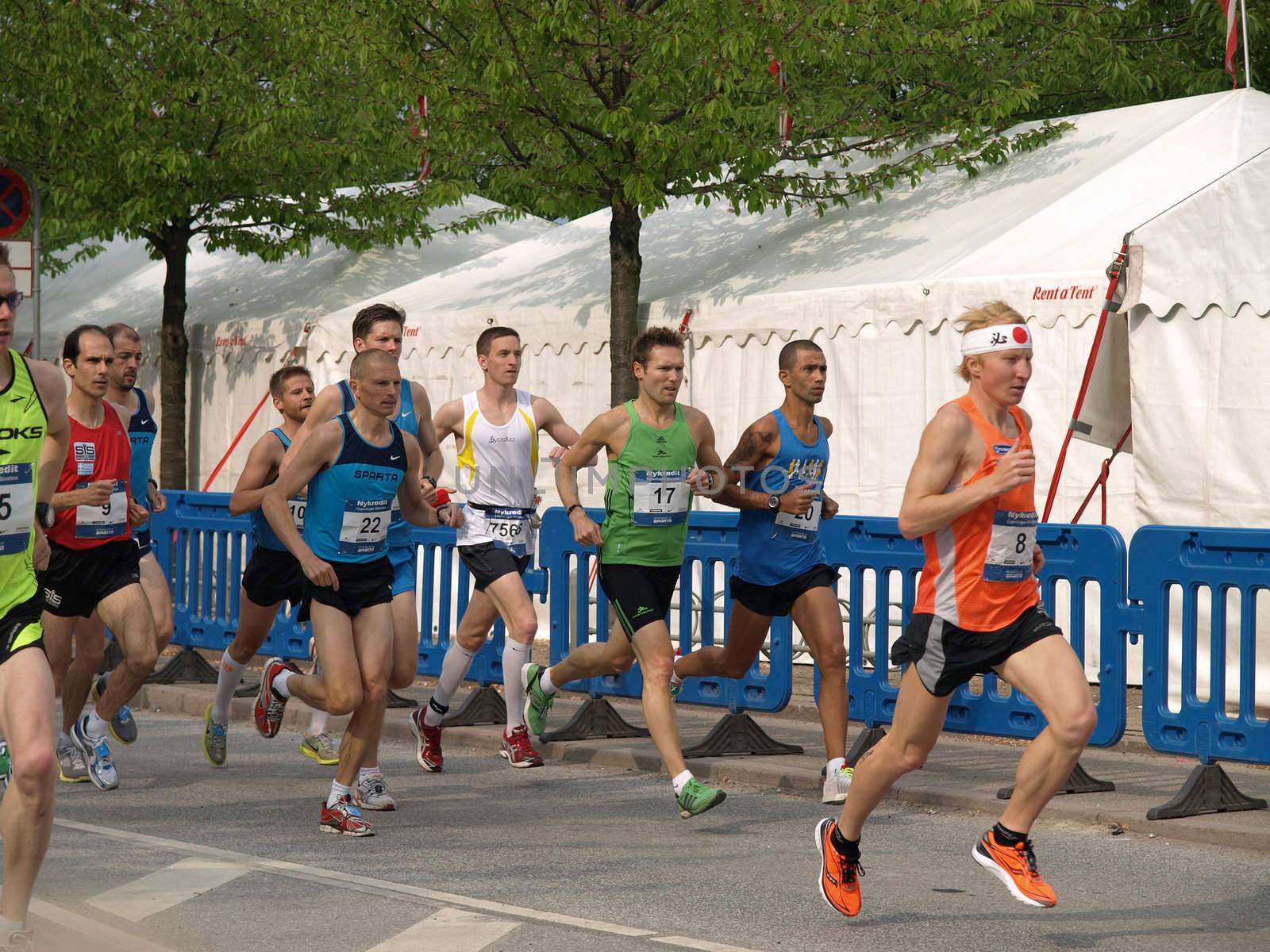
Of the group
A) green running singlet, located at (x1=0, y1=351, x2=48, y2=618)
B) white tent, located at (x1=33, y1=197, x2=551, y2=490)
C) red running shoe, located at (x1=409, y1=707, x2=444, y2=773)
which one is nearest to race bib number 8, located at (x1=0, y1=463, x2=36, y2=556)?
green running singlet, located at (x1=0, y1=351, x2=48, y2=618)

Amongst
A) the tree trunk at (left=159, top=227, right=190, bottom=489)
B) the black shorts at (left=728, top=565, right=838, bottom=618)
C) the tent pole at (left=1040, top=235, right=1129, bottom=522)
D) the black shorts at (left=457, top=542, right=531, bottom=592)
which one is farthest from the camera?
the tree trunk at (left=159, top=227, right=190, bottom=489)

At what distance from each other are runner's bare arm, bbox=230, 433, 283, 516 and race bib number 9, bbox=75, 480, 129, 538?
0.66 meters

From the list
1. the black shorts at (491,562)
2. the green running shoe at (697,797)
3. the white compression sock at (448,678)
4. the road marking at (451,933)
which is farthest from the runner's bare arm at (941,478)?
the white compression sock at (448,678)

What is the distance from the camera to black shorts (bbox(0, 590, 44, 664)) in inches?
200

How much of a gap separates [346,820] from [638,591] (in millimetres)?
1708

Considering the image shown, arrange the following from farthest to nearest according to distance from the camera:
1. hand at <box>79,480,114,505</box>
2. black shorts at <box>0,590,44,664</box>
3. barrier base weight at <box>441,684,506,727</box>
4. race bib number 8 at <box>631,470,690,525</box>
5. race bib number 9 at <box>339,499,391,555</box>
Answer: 1. barrier base weight at <box>441,684,506,727</box>
2. race bib number 8 at <box>631,470,690,525</box>
3. hand at <box>79,480,114,505</box>
4. race bib number 9 at <box>339,499,391,555</box>
5. black shorts at <box>0,590,44,664</box>

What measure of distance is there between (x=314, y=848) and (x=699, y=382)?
760 centimetres

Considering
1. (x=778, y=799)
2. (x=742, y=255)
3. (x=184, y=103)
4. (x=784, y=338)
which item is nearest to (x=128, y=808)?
(x=778, y=799)

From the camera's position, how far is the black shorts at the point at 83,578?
8.51 m

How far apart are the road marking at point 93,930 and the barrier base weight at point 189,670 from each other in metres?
6.91

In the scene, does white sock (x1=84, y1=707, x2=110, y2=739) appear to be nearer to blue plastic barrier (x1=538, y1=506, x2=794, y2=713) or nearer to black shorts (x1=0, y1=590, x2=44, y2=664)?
blue plastic barrier (x1=538, y1=506, x2=794, y2=713)

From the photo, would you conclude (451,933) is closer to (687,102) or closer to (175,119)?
(687,102)

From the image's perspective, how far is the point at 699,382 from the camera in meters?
14.2

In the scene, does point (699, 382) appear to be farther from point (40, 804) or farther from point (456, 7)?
point (40, 804)
